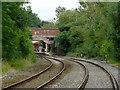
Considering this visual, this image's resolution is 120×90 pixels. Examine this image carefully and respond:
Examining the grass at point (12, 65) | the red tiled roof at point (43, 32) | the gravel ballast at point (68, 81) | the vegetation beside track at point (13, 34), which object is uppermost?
the red tiled roof at point (43, 32)

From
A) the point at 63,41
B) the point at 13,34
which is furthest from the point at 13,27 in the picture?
the point at 63,41

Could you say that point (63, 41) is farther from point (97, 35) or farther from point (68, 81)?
point (68, 81)

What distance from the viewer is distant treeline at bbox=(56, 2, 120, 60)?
60.7ft

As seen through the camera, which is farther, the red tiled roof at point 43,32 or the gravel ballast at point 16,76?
the red tiled roof at point 43,32

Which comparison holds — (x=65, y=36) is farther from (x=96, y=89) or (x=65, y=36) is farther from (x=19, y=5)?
(x=96, y=89)

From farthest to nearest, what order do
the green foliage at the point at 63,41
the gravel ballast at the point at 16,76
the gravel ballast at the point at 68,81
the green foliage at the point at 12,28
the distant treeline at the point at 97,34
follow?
the green foliage at the point at 63,41, the distant treeline at the point at 97,34, the green foliage at the point at 12,28, the gravel ballast at the point at 16,76, the gravel ballast at the point at 68,81

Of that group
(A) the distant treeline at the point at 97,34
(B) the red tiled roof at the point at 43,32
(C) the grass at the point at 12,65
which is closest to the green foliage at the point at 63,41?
(A) the distant treeline at the point at 97,34

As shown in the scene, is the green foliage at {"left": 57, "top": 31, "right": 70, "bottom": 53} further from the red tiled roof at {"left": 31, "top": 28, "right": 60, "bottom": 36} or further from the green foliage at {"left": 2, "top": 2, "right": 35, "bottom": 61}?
the green foliage at {"left": 2, "top": 2, "right": 35, "bottom": 61}

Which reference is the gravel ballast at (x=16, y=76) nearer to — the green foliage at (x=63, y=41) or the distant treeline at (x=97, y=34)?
the distant treeline at (x=97, y=34)

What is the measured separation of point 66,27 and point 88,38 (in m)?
13.8

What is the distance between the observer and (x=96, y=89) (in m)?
8.20

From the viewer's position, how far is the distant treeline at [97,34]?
18516 millimetres

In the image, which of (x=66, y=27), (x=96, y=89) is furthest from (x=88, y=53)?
(x=96, y=89)

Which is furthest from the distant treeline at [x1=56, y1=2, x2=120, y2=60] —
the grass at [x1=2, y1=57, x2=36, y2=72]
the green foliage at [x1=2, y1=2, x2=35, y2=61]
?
the grass at [x1=2, y1=57, x2=36, y2=72]
